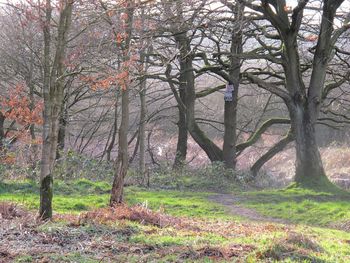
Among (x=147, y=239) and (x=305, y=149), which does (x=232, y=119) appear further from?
(x=147, y=239)

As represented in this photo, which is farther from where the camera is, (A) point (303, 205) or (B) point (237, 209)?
(A) point (303, 205)

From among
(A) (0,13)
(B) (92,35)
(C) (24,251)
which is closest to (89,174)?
(B) (92,35)

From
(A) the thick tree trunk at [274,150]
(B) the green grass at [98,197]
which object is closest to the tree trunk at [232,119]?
(A) the thick tree trunk at [274,150]

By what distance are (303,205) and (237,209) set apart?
1727 millimetres

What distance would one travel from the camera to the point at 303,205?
14422 millimetres

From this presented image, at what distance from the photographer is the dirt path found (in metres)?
13.1

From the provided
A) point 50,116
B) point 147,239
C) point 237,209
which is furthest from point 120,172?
point 147,239

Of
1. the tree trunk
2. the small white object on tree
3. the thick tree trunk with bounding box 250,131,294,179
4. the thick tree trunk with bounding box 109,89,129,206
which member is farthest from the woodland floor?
A: the thick tree trunk with bounding box 250,131,294,179

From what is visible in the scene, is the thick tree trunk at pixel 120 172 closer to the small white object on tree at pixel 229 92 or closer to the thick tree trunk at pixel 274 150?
the small white object on tree at pixel 229 92

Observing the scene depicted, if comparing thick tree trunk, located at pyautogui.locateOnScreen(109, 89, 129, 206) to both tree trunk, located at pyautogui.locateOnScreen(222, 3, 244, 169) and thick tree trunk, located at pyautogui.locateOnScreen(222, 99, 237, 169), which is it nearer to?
tree trunk, located at pyautogui.locateOnScreen(222, 3, 244, 169)

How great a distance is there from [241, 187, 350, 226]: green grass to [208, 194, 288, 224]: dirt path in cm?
23

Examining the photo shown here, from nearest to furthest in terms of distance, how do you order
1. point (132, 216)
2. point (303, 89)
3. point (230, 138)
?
1. point (132, 216)
2. point (303, 89)
3. point (230, 138)

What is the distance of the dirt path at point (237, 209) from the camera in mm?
13062

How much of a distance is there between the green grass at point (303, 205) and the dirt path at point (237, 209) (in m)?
0.23
